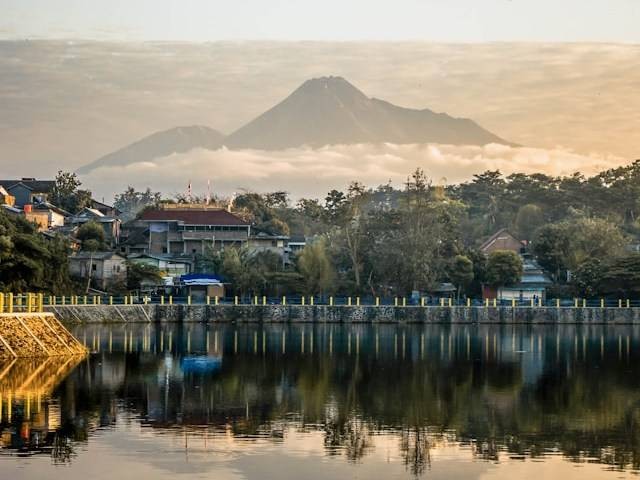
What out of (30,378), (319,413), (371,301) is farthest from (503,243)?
(319,413)

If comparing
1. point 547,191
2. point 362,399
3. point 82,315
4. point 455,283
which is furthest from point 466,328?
point 547,191

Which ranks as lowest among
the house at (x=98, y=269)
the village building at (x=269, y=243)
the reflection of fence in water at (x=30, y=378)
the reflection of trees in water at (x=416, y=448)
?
the reflection of trees in water at (x=416, y=448)

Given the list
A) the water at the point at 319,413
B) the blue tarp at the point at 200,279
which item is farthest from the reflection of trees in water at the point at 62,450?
the blue tarp at the point at 200,279

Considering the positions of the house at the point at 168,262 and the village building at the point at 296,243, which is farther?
the village building at the point at 296,243

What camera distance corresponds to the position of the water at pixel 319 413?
25406 millimetres

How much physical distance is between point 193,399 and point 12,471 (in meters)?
12.0

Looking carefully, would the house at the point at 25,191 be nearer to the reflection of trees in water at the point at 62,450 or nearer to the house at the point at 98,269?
the house at the point at 98,269

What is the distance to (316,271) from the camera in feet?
293

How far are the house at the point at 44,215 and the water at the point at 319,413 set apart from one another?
4732 cm

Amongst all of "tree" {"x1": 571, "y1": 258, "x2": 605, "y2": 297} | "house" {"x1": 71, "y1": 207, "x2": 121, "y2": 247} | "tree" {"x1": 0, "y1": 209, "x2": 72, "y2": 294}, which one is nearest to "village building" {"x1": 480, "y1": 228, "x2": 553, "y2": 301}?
"tree" {"x1": 571, "y1": 258, "x2": 605, "y2": 297}

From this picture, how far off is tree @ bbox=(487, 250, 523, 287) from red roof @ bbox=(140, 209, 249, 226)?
2099 centimetres

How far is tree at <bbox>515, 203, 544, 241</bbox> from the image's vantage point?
137 m

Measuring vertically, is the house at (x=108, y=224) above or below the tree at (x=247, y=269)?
above

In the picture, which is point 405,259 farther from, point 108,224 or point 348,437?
point 348,437
